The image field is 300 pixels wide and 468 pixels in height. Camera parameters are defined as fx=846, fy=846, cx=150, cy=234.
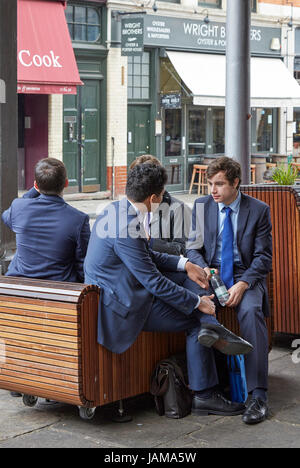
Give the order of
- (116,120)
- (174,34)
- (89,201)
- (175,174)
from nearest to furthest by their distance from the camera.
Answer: (89,201) < (116,120) < (174,34) < (175,174)

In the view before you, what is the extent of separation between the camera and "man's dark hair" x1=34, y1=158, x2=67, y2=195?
17.4ft

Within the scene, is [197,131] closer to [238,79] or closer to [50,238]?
[238,79]

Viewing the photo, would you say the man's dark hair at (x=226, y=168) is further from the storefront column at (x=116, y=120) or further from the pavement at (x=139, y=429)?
the storefront column at (x=116, y=120)

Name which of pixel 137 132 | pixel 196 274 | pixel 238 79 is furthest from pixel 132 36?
pixel 196 274

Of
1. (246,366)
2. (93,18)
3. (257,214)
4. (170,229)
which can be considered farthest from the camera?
(93,18)

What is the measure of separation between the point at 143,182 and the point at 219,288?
895 mm

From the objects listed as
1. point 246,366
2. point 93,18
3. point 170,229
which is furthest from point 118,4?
point 246,366

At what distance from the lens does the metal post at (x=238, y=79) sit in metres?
8.34

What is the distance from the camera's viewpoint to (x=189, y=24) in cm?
2086

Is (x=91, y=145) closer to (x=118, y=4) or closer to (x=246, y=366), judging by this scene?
(x=118, y=4)

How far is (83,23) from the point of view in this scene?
18344 mm

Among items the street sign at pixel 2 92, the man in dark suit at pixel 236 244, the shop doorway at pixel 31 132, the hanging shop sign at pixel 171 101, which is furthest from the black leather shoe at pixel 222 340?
the hanging shop sign at pixel 171 101

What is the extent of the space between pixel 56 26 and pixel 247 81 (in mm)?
9633

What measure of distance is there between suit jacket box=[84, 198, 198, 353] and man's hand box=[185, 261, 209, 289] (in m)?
0.17
